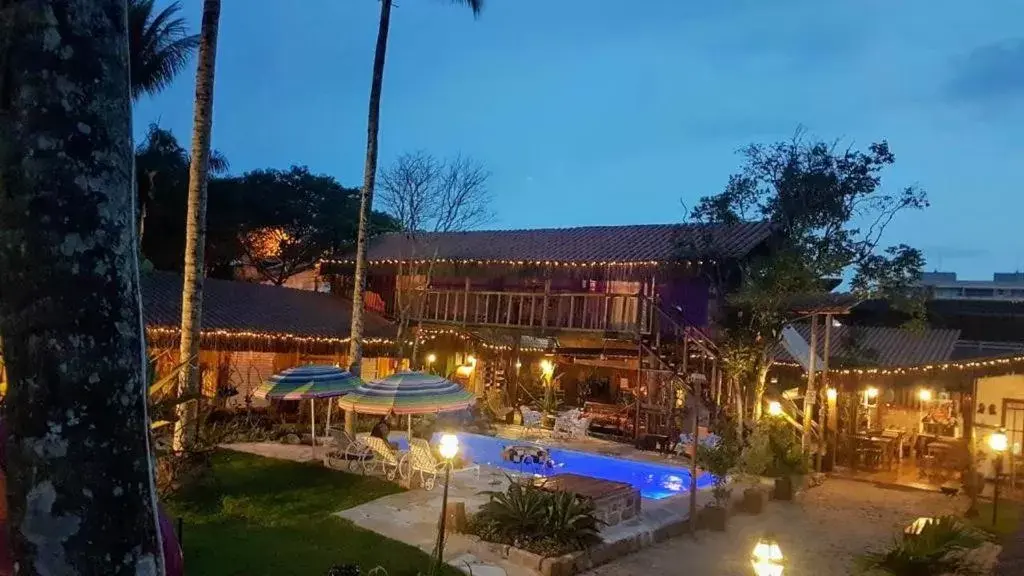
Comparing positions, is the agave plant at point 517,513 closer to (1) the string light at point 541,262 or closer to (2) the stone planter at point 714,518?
(2) the stone planter at point 714,518

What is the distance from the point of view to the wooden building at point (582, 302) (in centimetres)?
1902

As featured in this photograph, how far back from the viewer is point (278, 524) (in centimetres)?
950

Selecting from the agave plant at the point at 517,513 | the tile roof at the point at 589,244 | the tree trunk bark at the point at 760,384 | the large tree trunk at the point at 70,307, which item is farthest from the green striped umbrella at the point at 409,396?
the tile roof at the point at 589,244

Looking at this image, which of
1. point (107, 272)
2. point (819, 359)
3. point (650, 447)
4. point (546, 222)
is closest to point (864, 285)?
point (819, 359)

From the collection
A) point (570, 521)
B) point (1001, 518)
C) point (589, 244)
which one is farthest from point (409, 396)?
point (589, 244)

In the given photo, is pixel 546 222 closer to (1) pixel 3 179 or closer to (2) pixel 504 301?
(2) pixel 504 301

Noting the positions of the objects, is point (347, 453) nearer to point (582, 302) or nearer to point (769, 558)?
point (769, 558)

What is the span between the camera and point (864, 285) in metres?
15.9

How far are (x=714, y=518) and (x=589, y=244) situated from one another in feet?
45.3

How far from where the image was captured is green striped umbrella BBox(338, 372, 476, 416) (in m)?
11.1

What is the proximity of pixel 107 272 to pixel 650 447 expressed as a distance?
16733 millimetres

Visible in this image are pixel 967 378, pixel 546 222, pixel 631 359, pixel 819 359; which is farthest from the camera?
pixel 546 222

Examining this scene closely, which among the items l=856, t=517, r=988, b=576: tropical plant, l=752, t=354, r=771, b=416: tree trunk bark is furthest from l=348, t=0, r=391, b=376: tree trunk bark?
l=856, t=517, r=988, b=576: tropical plant

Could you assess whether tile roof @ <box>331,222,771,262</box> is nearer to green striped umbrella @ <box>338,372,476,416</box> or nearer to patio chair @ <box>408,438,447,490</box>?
green striped umbrella @ <box>338,372,476,416</box>
